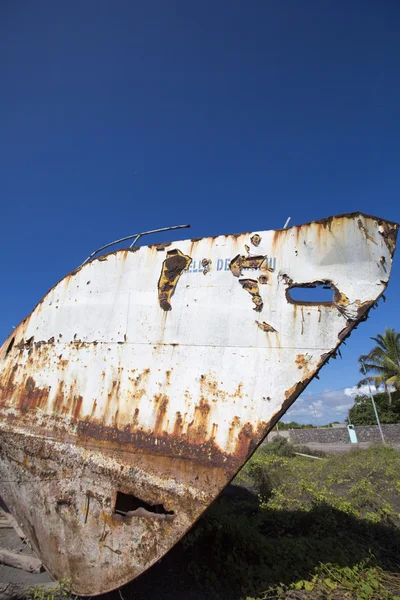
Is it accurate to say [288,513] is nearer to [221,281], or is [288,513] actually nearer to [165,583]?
[165,583]

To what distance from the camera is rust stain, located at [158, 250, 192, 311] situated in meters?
3.50

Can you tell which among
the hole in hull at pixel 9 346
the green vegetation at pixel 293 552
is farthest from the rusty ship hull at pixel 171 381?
the hole in hull at pixel 9 346

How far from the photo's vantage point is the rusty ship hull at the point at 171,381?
287 cm

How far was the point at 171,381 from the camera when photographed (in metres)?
3.19

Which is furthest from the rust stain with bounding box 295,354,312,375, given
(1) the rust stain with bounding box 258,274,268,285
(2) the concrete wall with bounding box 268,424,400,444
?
(2) the concrete wall with bounding box 268,424,400,444

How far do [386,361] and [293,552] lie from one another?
2517 cm

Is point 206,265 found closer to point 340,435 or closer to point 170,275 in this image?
point 170,275

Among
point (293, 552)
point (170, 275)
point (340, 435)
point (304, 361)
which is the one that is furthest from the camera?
point (340, 435)

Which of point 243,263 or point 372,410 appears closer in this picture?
point 243,263

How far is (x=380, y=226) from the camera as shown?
292cm

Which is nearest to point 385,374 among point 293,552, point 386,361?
point 386,361

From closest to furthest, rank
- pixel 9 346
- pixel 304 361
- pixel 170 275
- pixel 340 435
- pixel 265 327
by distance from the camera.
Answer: pixel 304 361, pixel 265 327, pixel 170 275, pixel 9 346, pixel 340 435

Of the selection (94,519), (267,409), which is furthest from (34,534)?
(267,409)

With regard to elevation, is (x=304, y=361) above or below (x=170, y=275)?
below
